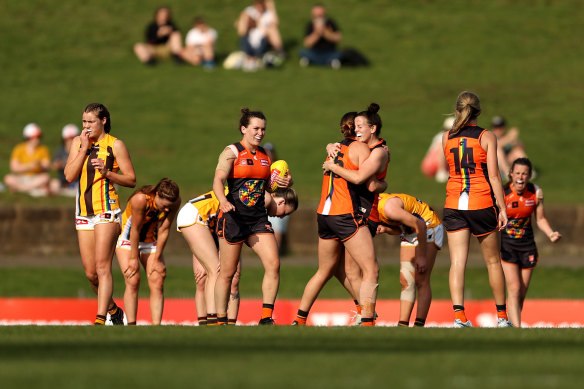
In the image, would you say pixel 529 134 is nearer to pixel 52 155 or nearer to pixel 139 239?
pixel 52 155

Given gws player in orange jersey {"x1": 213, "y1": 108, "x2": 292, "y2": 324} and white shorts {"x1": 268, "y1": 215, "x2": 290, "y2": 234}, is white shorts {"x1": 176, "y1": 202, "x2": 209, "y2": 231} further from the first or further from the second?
white shorts {"x1": 268, "y1": 215, "x2": 290, "y2": 234}

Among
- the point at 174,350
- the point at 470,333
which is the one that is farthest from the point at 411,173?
the point at 174,350

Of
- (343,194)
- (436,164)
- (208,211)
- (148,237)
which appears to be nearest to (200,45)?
(436,164)

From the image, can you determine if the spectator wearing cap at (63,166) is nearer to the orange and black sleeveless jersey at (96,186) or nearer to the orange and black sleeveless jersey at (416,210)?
the orange and black sleeveless jersey at (96,186)

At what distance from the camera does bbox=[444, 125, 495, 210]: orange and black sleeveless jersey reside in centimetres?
1209

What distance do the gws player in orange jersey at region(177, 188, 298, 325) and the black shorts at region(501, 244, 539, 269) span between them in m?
2.65

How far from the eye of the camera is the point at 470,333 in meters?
10.4

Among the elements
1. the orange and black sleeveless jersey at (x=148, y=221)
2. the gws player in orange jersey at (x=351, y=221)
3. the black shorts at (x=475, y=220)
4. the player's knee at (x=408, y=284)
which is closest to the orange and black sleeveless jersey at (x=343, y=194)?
the gws player in orange jersey at (x=351, y=221)

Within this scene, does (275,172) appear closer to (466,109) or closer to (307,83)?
(466,109)

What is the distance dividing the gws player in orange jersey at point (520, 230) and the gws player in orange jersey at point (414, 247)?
1.07 meters

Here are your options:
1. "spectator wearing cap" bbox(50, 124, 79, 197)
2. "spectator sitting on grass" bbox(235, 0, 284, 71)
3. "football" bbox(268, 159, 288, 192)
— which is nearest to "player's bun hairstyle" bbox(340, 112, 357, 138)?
"football" bbox(268, 159, 288, 192)

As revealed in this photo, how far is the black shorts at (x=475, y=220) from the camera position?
1216 cm

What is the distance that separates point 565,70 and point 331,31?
5.90 m

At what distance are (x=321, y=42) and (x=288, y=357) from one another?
67.3 feet
